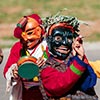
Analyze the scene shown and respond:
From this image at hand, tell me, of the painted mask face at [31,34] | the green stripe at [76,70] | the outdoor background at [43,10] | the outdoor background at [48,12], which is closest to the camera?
the green stripe at [76,70]

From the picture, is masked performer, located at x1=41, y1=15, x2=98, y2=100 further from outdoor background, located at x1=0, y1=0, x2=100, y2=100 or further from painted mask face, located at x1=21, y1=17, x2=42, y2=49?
outdoor background, located at x1=0, y1=0, x2=100, y2=100

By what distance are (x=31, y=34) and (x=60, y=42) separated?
38 centimetres

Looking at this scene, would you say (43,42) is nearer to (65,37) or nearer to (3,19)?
(65,37)

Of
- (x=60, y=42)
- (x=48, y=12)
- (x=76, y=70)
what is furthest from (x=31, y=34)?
(x=48, y=12)

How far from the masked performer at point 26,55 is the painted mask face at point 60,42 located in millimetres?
117

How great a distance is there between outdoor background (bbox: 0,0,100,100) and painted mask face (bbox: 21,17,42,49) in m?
5.40

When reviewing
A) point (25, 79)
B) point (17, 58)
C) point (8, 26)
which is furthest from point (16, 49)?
point (8, 26)

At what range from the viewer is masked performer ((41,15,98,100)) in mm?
4094

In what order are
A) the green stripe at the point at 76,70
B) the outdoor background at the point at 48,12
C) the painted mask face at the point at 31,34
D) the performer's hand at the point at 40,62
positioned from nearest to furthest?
the green stripe at the point at 76,70 < the performer's hand at the point at 40,62 < the painted mask face at the point at 31,34 < the outdoor background at the point at 48,12

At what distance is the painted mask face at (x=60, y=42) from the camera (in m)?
4.27

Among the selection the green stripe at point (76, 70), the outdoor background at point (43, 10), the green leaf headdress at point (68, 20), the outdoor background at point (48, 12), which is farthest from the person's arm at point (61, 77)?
the outdoor background at point (43, 10)

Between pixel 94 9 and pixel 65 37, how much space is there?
8.82 metres

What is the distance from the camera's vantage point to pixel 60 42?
4.29 metres

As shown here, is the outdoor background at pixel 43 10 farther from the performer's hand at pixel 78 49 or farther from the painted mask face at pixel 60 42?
the performer's hand at pixel 78 49
